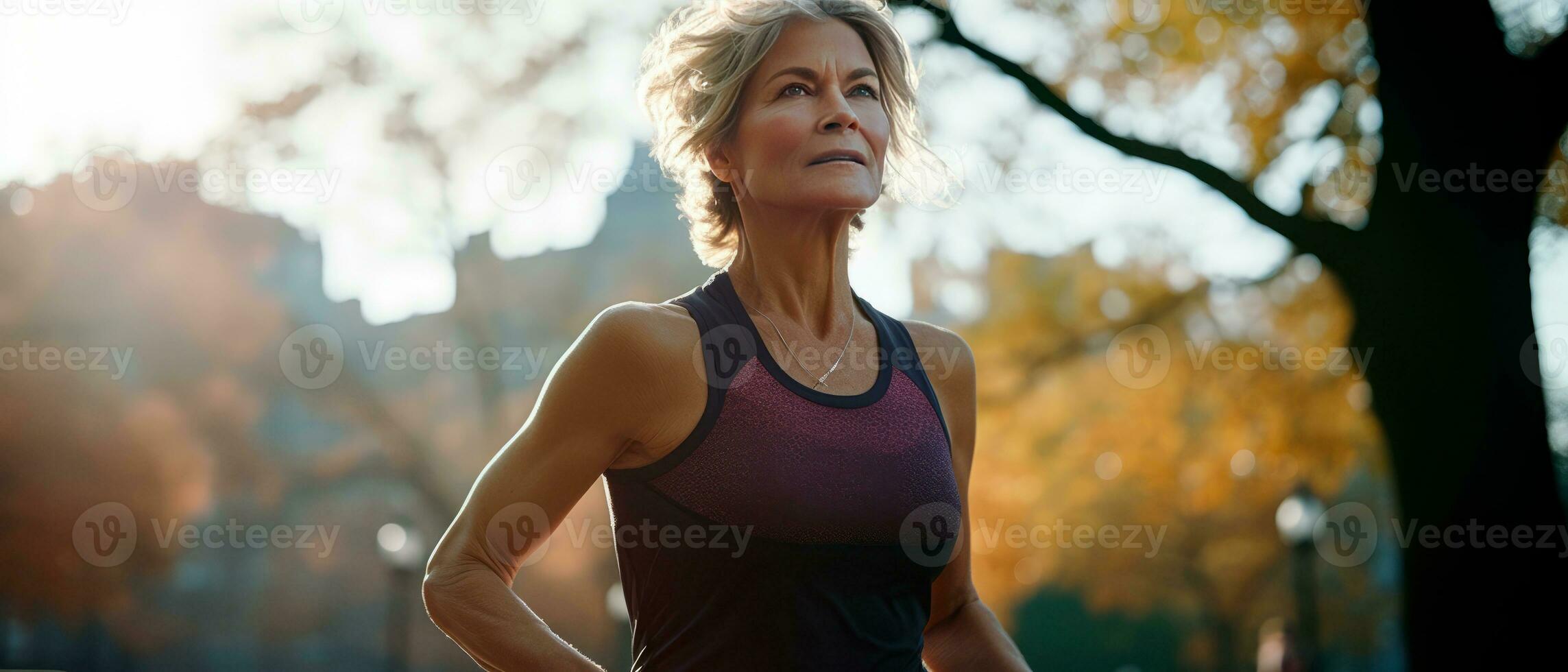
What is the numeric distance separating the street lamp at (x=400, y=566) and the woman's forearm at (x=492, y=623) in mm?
14447

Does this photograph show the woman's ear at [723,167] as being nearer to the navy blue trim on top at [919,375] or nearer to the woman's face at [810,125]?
the woman's face at [810,125]

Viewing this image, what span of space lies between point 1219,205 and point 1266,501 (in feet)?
30.1

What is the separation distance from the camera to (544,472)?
6.61 feet

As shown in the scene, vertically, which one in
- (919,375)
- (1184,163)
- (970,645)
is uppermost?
(1184,163)

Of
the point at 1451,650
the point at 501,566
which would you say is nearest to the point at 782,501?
the point at 501,566

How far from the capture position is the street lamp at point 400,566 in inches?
615

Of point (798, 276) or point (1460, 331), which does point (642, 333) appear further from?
point (1460, 331)

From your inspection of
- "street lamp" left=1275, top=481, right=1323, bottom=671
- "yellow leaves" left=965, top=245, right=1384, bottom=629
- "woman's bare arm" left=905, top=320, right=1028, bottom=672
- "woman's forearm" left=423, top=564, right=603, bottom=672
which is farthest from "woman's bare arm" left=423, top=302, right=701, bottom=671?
"street lamp" left=1275, top=481, right=1323, bottom=671

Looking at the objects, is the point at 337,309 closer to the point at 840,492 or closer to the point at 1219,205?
the point at 1219,205

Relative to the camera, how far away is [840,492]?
6.65 feet

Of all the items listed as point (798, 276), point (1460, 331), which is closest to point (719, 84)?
point (798, 276)

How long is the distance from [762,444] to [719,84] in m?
0.77

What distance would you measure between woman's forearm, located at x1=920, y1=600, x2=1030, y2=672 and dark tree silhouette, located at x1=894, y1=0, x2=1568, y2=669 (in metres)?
4.45

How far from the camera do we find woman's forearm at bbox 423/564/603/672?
6.39ft
